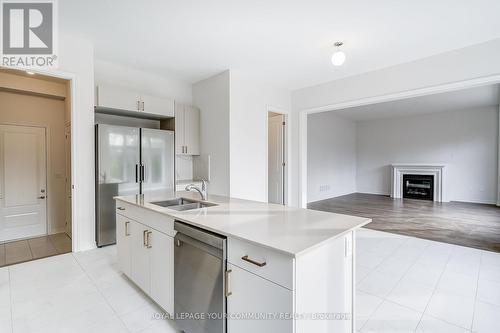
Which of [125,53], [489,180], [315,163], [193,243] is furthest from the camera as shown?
[315,163]

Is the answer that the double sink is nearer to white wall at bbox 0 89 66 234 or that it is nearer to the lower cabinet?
the lower cabinet

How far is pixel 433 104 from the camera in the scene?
6.63 meters

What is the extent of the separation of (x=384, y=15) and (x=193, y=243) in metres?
2.96

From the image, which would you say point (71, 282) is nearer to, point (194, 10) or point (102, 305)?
point (102, 305)

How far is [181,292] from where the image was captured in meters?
1.66

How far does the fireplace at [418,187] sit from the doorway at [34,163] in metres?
9.20

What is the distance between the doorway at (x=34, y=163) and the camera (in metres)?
3.58

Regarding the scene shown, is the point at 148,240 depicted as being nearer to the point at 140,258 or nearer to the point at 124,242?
the point at 140,258

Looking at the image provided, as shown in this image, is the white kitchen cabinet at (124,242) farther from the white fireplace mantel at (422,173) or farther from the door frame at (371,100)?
the white fireplace mantel at (422,173)

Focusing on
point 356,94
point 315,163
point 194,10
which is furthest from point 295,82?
point 315,163

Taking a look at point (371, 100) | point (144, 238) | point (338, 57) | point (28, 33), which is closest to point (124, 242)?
point (144, 238)

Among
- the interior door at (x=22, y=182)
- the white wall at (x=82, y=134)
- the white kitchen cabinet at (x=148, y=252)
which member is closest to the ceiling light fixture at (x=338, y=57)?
the white kitchen cabinet at (x=148, y=252)

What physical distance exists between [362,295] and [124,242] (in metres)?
2.36

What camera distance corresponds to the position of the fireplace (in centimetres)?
772
